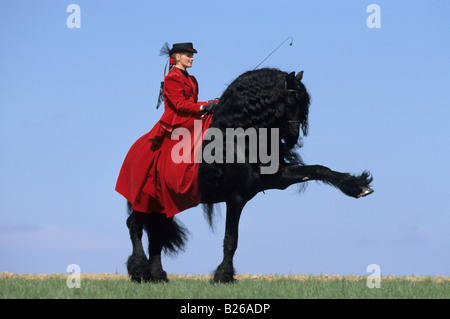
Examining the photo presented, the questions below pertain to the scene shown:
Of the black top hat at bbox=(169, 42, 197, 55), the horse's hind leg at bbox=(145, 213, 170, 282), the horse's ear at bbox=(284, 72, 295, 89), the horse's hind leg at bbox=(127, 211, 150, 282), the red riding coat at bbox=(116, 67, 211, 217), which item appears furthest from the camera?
the horse's hind leg at bbox=(145, 213, 170, 282)

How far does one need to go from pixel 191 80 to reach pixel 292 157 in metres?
1.35

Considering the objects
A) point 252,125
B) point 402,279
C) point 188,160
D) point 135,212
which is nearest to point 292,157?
point 252,125

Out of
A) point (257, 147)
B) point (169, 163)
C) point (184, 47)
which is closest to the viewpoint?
point (257, 147)

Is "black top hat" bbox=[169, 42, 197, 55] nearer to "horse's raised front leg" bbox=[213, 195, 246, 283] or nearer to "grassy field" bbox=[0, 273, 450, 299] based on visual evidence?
"horse's raised front leg" bbox=[213, 195, 246, 283]

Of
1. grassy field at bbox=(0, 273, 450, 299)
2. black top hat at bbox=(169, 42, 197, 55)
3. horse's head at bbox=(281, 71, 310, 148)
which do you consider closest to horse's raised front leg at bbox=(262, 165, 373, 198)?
horse's head at bbox=(281, 71, 310, 148)

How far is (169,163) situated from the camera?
631 cm

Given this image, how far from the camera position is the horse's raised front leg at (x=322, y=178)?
5.95 meters

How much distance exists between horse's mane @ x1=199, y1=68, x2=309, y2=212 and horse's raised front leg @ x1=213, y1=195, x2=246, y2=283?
269mm

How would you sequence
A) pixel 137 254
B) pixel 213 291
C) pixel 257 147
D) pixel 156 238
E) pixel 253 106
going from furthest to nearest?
pixel 156 238
pixel 137 254
pixel 257 147
pixel 253 106
pixel 213 291

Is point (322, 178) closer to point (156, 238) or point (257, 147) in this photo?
point (257, 147)

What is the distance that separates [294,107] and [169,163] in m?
1.41

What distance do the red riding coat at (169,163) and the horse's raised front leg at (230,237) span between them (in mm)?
442

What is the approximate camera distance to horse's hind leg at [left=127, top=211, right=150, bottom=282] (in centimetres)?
664

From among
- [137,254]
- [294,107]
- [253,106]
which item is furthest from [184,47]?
[137,254]
